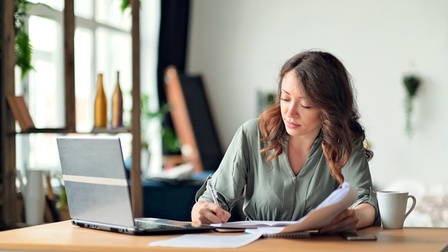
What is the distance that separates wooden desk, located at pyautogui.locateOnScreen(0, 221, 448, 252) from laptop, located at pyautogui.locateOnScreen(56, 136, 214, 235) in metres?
0.05

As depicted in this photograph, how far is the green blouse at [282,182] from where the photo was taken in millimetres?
2910

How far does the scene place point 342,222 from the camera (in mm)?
2531

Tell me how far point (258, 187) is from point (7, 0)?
223 centimetres

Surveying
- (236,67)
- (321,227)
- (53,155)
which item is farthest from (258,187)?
(236,67)

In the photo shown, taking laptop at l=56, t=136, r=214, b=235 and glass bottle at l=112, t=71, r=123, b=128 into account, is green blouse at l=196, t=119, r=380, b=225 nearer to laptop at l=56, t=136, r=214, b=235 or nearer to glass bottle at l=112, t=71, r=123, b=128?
laptop at l=56, t=136, r=214, b=235

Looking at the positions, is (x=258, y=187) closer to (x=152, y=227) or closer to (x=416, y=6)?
(x=152, y=227)

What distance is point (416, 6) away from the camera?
857 centimetres

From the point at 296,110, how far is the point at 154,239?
26.8 inches

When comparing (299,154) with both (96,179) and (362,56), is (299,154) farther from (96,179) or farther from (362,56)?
(362,56)

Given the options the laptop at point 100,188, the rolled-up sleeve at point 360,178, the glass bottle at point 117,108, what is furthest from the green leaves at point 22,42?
the rolled-up sleeve at point 360,178

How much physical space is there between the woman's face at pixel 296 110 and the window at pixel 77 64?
234 centimetres

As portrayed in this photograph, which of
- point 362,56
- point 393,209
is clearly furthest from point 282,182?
point 362,56

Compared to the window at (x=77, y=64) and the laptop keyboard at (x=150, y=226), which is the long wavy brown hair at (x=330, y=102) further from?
the window at (x=77, y=64)

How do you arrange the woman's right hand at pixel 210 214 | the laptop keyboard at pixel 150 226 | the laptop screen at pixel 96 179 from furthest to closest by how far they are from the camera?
the woman's right hand at pixel 210 214, the laptop keyboard at pixel 150 226, the laptop screen at pixel 96 179
